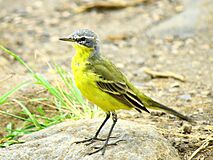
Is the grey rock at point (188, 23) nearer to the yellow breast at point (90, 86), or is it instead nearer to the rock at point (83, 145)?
the rock at point (83, 145)

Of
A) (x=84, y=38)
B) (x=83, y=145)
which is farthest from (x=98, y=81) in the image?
(x=83, y=145)

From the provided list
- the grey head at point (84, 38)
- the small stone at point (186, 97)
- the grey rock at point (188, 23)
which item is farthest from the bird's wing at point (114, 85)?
the grey rock at point (188, 23)

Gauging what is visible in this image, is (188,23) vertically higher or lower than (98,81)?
higher

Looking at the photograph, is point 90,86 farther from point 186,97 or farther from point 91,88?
point 186,97

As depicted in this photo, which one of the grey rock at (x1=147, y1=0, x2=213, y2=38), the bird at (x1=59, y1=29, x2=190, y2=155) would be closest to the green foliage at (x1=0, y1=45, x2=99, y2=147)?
the bird at (x1=59, y1=29, x2=190, y2=155)

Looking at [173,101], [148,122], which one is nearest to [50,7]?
[173,101]

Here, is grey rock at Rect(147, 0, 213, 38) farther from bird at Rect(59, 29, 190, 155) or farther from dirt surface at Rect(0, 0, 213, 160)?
bird at Rect(59, 29, 190, 155)

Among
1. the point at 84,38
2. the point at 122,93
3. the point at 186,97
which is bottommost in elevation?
the point at 186,97
